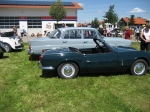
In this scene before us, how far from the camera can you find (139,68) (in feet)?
20.2

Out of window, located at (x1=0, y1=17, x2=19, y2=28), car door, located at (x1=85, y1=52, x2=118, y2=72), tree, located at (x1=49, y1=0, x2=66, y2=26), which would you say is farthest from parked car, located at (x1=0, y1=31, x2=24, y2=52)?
window, located at (x1=0, y1=17, x2=19, y2=28)

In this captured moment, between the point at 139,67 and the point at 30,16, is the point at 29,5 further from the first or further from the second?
the point at 139,67

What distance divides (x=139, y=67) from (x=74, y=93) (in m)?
2.54

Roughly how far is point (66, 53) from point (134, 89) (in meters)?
2.15

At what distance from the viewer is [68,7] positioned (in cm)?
3406

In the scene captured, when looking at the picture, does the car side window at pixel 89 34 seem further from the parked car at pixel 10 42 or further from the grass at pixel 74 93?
the parked car at pixel 10 42

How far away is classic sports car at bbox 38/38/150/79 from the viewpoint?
5.62 m

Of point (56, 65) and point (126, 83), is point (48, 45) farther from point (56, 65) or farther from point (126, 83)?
point (126, 83)

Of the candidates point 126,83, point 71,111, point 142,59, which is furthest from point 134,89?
point 71,111

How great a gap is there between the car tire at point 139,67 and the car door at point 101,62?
25.6 inches

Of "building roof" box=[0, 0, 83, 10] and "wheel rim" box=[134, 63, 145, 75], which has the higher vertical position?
"building roof" box=[0, 0, 83, 10]

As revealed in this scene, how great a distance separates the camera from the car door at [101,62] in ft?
18.8

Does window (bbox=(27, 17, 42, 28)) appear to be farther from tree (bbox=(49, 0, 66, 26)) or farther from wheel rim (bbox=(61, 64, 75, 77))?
wheel rim (bbox=(61, 64, 75, 77))

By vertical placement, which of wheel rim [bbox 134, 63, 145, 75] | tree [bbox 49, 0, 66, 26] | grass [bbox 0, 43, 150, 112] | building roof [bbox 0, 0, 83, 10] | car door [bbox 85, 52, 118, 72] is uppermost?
building roof [bbox 0, 0, 83, 10]
